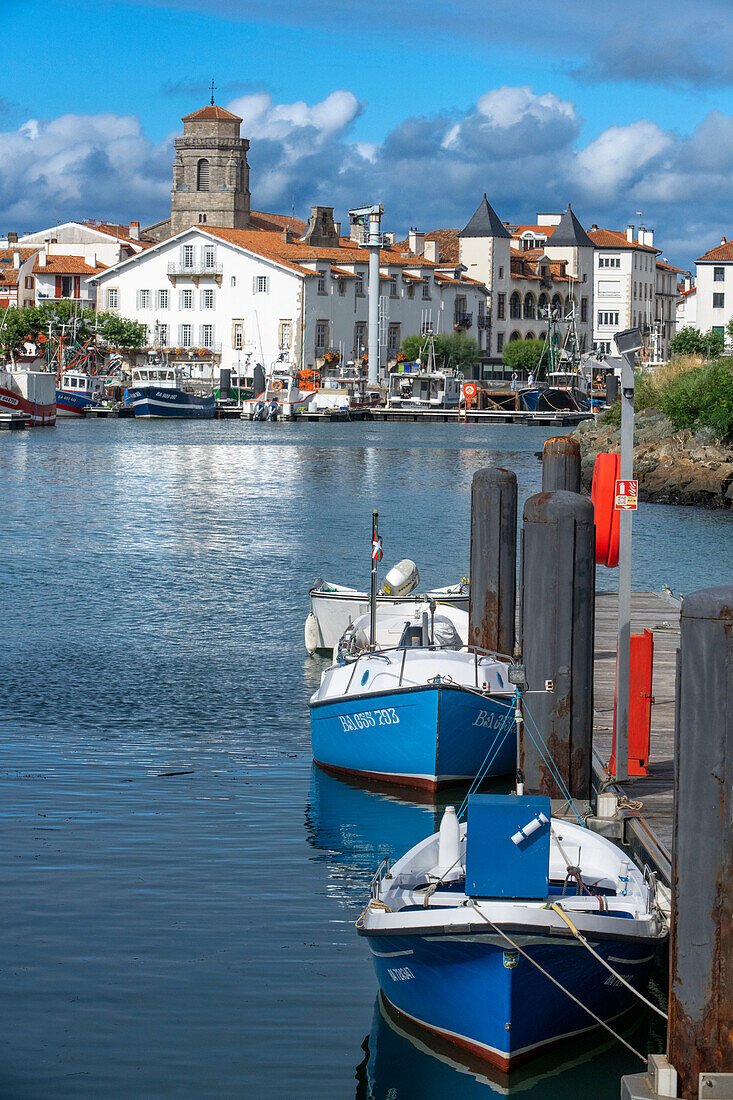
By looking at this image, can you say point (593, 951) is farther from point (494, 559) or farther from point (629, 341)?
point (494, 559)

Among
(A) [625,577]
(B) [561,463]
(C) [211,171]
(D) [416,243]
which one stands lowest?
(A) [625,577]

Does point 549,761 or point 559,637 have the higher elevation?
point 559,637

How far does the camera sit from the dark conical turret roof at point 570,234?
131125 millimetres

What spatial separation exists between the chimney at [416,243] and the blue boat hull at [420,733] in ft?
365

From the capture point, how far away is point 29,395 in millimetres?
78750

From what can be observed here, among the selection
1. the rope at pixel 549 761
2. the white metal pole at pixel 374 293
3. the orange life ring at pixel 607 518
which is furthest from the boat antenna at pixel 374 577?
the white metal pole at pixel 374 293

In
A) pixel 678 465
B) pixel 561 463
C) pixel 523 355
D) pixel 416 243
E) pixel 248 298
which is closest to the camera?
pixel 561 463

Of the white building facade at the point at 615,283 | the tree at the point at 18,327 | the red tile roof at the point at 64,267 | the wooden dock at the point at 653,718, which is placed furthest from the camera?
the white building facade at the point at 615,283

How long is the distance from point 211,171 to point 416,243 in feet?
58.3

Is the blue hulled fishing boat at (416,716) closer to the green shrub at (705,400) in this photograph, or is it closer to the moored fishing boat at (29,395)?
the green shrub at (705,400)

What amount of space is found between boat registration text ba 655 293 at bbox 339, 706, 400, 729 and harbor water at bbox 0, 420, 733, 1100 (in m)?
0.63

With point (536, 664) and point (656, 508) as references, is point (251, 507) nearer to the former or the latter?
point (656, 508)

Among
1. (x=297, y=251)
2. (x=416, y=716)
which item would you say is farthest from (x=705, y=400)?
(x=297, y=251)

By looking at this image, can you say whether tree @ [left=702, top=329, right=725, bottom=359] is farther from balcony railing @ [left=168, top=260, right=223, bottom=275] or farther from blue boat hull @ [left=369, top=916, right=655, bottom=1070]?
blue boat hull @ [left=369, top=916, right=655, bottom=1070]
